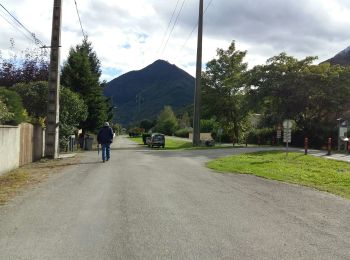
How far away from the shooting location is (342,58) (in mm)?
70062

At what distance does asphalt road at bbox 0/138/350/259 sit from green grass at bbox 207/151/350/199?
4.59 feet

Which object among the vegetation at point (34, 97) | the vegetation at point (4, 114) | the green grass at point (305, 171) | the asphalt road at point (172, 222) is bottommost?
the asphalt road at point (172, 222)

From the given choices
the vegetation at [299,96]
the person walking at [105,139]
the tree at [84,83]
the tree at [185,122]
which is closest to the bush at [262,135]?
the vegetation at [299,96]

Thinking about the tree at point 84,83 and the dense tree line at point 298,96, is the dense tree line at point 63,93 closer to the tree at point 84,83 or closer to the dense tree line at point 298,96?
the tree at point 84,83

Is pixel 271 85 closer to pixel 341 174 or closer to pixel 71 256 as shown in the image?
pixel 341 174

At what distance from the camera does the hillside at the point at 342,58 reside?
68.1 m

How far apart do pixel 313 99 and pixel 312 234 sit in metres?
35.6

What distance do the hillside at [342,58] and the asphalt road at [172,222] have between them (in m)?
59.3

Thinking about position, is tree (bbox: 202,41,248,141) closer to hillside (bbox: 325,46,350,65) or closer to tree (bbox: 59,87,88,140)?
hillside (bbox: 325,46,350,65)

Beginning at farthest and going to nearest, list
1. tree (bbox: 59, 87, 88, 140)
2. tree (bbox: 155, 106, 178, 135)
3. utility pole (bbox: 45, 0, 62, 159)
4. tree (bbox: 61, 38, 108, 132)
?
tree (bbox: 155, 106, 178, 135) < tree (bbox: 61, 38, 108, 132) < tree (bbox: 59, 87, 88, 140) < utility pole (bbox: 45, 0, 62, 159)

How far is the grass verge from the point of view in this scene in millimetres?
11359

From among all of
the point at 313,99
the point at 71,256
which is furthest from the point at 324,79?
the point at 71,256

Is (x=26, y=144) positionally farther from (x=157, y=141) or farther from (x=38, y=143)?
(x=157, y=141)

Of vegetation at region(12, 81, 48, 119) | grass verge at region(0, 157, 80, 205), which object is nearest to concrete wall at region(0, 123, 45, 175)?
grass verge at region(0, 157, 80, 205)
